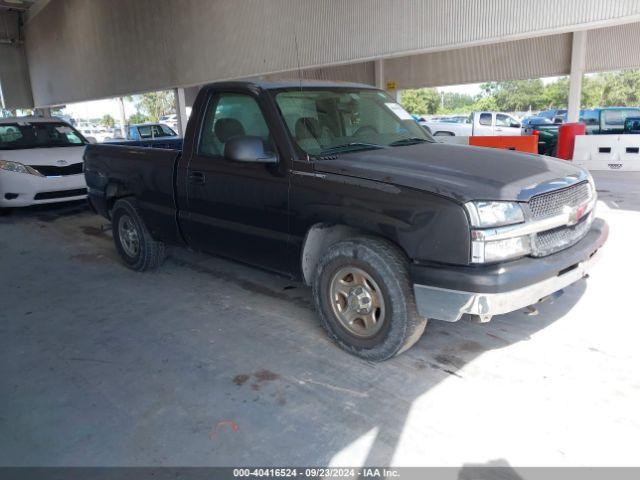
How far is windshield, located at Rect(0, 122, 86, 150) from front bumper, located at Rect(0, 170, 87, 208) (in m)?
A: 0.91

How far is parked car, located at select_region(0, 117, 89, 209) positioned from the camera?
8.13 metres

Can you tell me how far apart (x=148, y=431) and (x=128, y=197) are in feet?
10.6

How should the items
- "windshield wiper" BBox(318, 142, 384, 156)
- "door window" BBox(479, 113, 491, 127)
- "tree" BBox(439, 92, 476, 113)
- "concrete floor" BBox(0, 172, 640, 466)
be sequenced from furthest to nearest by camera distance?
"tree" BBox(439, 92, 476, 113) → "door window" BBox(479, 113, 491, 127) → "windshield wiper" BBox(318, 142, 384, 156) → "concrete floor" BBox(0, 172, 640, 466)

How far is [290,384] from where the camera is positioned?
10.3ft

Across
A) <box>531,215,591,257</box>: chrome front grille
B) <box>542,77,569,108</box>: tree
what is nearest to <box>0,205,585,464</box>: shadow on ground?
<box>531,215,591,257</box>: chrome front grille

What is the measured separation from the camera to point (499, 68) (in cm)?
1766

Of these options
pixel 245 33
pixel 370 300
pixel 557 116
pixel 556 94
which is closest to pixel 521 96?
pixel 556 94

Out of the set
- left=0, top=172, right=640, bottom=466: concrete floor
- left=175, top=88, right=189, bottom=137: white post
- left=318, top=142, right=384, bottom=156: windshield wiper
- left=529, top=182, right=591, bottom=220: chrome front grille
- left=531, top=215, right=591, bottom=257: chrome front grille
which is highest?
left=175, top=88, right=189, bottom=137: white post

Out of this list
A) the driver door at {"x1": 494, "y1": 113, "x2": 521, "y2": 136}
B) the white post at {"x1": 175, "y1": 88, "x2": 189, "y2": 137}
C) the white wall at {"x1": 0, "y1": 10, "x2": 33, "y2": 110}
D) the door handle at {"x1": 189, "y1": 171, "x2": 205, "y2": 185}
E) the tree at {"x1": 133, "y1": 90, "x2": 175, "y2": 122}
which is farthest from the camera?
the tree at {"x1": 133, "y1": 90, "x2": 175, "y2": 122}

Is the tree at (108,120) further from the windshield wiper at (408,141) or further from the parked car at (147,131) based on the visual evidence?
the windshield wiper at (408,141)

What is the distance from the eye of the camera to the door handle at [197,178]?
4.22 meters

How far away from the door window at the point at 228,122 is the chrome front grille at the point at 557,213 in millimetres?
2019

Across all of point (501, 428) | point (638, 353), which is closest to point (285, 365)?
point (501, 428)

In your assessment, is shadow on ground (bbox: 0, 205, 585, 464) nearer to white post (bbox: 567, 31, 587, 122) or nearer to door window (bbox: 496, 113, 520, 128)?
white post (bbox: 567, 31, 587, 122)
